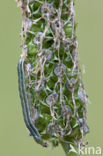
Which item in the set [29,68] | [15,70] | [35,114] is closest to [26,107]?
[35,114]

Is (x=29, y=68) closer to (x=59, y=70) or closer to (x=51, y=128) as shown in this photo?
→ (x=59, y=70)

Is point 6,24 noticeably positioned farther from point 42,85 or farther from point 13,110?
point 42,85

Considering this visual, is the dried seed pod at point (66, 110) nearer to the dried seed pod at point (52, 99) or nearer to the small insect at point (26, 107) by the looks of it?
the dried seed pod at point (52, 99)

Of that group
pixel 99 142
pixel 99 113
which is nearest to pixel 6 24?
pixel 99 113

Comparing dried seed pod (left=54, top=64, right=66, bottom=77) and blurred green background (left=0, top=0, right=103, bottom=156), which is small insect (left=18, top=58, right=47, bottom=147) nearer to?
dried seed pod (left=54, top=64, right=66, bottom=77)

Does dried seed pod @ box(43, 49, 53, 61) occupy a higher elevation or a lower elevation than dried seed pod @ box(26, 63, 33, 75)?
higher

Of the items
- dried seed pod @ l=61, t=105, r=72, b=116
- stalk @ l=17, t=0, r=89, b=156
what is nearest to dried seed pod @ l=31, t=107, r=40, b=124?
stalk @ l=17, t=0, r=89, b=156
